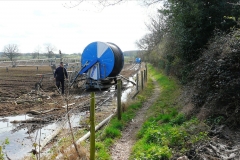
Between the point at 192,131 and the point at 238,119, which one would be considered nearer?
the point at 238,119

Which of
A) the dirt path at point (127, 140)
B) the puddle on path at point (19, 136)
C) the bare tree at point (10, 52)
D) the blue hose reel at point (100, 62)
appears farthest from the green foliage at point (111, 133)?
the bare tree at point (10, 52)

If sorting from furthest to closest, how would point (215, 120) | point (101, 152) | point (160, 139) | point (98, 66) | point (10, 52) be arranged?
point (10, 52)
point (98, 66)
point (160, 139)
point (215, 120)
point (101, 152)

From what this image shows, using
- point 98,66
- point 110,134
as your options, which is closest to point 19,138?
point 110,134

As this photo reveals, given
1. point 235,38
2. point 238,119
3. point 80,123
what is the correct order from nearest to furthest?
point 238,119 < point 235,38 < point 80,123

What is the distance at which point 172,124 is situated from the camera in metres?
7.33

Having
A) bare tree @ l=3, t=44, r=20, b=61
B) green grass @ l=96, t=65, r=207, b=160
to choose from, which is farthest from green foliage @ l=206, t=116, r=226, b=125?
bare tree @ l=3, t=44, r=20, b=61

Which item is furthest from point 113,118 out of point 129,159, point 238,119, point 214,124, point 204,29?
point 204,29

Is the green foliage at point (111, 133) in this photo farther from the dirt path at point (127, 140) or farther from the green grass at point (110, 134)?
the dirt path at point (127, 140)

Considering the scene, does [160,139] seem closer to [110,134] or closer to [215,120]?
[215,120]

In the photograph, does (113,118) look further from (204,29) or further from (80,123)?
(204,29)

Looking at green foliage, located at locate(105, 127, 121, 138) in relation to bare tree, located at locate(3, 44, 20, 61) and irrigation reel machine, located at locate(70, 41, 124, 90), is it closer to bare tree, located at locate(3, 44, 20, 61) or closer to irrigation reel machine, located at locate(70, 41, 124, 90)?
irrigation reel machine, located at locate(70, 41, 124, 90)

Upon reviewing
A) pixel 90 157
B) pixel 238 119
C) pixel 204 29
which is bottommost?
pixel 90 157

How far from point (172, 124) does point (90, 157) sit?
353 cm

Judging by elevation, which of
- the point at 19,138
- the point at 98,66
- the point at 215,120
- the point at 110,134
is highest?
the point at 98,66
